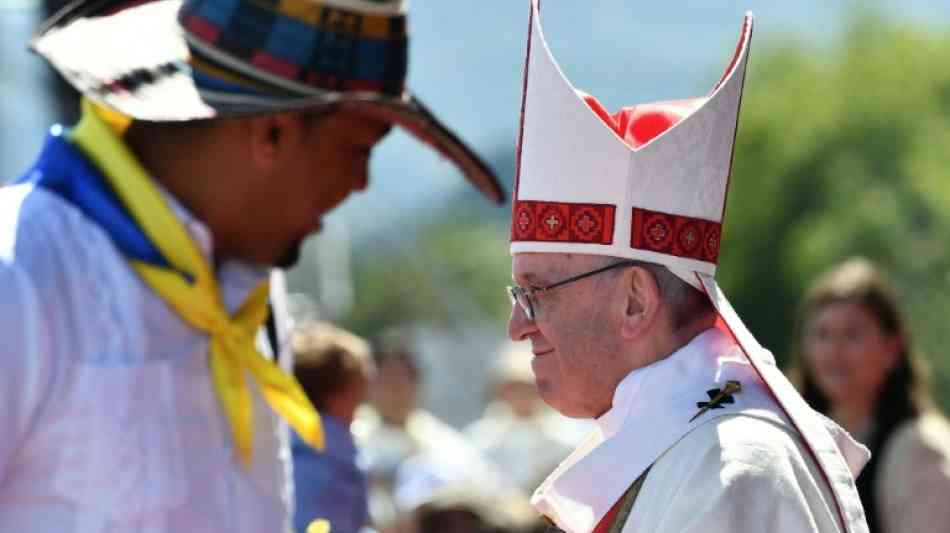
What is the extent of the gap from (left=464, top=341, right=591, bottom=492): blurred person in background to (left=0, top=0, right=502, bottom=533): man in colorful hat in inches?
272

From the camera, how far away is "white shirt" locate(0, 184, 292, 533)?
3.53 meters

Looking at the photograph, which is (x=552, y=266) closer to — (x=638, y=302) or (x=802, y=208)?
(x=638, y=302)

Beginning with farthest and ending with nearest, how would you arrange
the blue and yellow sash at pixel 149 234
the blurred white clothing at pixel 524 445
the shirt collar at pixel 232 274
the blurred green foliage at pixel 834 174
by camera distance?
the blurred green foliage at pixel 834 174, the blurred white clothing at pixel 524 445, the shirt collar at pixel 232 274, the blue and yellow sash at pixel 149 234

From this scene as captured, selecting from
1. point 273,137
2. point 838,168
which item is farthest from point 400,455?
point 838,168

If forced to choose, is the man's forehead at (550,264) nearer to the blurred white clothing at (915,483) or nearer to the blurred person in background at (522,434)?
the blurred white clothing at (915,483)

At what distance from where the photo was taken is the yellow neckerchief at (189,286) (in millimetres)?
3832

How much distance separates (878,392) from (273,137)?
255cm

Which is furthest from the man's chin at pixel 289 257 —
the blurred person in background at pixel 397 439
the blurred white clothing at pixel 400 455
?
the blurred person in background at pixel 397 439

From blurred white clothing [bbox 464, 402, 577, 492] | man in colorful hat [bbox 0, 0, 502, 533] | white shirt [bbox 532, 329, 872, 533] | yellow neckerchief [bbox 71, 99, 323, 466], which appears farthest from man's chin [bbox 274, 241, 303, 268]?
blurred white clothing [bbox 464, 402, 577, 492]

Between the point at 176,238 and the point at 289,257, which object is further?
the point at 289,257

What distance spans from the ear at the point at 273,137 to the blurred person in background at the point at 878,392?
2.26 meters

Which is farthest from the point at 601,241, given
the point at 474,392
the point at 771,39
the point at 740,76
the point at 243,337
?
the point at 771,39

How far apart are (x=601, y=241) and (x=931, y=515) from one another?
7.64ft

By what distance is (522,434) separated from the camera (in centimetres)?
1127
